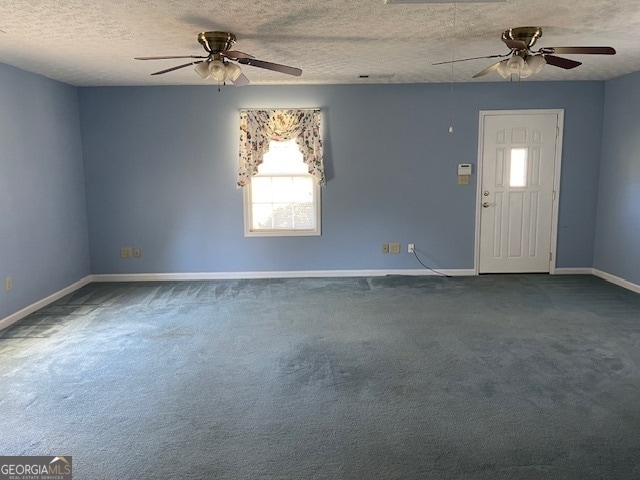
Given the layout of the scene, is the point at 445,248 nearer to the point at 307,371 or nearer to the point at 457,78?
the point at 457,78

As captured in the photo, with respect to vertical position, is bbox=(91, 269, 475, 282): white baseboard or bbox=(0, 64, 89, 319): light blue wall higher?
bbox=(0, 64, 89, 319): light blue wall

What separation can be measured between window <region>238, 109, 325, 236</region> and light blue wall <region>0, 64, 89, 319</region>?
1.97m

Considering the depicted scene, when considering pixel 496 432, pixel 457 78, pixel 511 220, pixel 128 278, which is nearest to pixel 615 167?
pixel 511 220

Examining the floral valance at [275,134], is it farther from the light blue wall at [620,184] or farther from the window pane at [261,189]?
the light blue wall at [620,184]

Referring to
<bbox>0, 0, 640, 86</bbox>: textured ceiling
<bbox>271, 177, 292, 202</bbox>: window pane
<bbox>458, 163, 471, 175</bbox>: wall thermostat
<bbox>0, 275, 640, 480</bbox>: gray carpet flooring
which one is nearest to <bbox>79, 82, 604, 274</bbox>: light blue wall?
<bbox>458, 163, 471, 175</bbox>: wall thermostat

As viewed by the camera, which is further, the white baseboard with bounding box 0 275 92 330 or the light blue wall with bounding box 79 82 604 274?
the light blue wall with bounding box 79 82 604 274

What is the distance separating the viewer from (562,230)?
582 centimetres

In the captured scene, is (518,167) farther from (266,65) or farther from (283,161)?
(266,65)

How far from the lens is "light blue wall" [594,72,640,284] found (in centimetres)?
509

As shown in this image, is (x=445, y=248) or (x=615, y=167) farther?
(x=445, y=248)

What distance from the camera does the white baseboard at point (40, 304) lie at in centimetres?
414

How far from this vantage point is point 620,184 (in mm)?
5336

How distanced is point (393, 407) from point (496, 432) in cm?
57

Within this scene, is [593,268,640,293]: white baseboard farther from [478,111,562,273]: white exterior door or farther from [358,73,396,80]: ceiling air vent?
[358,73,396,80]: ceiling air vent
